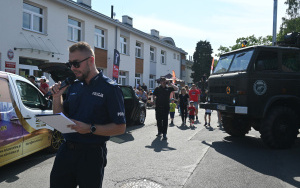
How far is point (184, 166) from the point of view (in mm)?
5102

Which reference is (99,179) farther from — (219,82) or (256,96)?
(219,82)

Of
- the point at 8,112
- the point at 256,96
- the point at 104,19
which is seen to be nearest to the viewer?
the point at 8,112

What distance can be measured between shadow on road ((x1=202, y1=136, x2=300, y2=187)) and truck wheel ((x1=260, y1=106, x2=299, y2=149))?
21 centimetres

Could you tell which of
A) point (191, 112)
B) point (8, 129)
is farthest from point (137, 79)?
point (8, 129)

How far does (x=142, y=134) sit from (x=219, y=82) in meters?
3.12

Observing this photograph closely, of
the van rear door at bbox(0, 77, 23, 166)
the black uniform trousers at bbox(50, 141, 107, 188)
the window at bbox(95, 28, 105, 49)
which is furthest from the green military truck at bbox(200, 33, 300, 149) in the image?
the window at bbox(95, 28, 105, 49)

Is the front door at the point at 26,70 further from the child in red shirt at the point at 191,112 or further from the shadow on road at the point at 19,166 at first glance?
the shadow on road at the point at 19,166

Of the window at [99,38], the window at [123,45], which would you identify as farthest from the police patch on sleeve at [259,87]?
the window at [123,45]

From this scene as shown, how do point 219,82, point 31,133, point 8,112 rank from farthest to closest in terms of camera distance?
point 219,82 < point 31,133 < point 8,112

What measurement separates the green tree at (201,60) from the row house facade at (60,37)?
24991 millimetres

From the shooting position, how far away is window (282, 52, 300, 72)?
703 centimetres

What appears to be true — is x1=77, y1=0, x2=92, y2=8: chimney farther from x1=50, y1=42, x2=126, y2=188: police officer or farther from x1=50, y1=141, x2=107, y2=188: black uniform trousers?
x1=50, y1=141, x2=107, y2=188: black uniform trousers

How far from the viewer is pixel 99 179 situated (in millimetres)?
2158

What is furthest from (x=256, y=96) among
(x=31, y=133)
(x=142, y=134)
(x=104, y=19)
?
(x=104, y=19)
